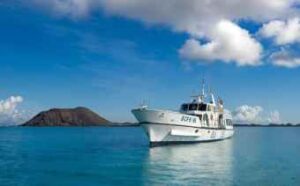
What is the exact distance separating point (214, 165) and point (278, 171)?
6471 millimetres

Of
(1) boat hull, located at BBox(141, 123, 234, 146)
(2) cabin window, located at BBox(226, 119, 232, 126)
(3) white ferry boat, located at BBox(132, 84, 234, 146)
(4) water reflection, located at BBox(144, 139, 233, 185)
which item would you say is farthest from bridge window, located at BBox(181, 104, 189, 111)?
(4) water reflection, located at BBox(144, 139, 233, 185)

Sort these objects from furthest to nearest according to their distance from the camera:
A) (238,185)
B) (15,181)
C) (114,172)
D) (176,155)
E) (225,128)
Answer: (225,128) → (176,155) → (114,172) → (15,181) → (238,185)

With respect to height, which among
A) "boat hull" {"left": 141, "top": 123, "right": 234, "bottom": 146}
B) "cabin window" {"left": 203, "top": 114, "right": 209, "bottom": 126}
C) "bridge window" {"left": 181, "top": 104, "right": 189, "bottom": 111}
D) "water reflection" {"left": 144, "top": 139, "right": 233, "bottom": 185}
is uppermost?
"bridge window" {"left": 181, "top": 104, "right": 189, "bottom": 111}

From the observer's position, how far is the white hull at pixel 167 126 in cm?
6156

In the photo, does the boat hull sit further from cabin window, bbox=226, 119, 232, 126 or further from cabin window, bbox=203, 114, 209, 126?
cabin window, bbox=226, 119, 232, 126

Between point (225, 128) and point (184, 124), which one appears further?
point (225, 128)

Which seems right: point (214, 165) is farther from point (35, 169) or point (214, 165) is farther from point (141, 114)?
point (141, 114)

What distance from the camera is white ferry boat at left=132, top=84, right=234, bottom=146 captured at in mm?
61750

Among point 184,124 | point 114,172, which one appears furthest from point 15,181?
point 184,124

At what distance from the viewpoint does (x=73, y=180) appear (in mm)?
31719

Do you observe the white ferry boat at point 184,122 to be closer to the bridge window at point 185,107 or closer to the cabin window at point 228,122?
the bridge window at point 185,107

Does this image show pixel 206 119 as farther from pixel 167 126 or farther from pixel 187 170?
pixel 187 170

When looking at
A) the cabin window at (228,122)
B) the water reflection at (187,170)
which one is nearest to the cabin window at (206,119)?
the cabin window at (228,122)

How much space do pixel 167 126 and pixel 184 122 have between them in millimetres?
3354
